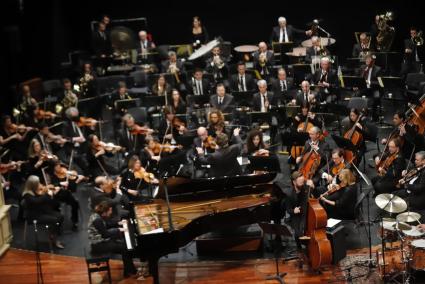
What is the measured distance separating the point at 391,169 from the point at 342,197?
1.26 meters

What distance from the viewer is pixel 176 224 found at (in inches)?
384

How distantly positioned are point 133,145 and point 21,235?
2.60 meters

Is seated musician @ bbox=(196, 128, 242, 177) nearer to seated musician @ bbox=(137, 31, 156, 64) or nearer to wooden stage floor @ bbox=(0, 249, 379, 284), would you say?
wooden stage floor @ bbox=(0, 249, 379, 284)

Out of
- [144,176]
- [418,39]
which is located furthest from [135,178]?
[418,39]

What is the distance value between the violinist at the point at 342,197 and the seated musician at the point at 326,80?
374 cm

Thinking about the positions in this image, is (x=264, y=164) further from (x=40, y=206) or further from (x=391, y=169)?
(x=40, y=206)

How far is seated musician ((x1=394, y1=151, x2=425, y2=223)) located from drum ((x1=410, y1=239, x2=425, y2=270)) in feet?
4.74

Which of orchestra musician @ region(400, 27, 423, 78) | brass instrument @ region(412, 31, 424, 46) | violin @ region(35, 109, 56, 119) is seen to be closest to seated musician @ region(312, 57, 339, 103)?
orchestra musician @ region(400, 27, 423, 78)

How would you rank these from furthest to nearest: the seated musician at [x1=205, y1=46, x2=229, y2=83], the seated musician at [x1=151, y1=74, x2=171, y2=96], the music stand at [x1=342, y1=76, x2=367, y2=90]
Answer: the seated musician at [x1=205, y1=46, x2=229, y2=83], the seated musician at [x1=151, y1=74, x2=171, y2=96], the music stand at [x1=342, y1=76, x2=367, y2=90]

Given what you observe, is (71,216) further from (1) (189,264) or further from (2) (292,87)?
(2) (292,87)

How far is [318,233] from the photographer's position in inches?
387

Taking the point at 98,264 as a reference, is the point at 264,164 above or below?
above

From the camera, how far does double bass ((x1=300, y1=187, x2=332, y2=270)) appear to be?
382 inches

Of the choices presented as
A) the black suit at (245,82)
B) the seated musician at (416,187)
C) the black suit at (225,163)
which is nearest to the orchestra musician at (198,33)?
the black suit at (245,82)
